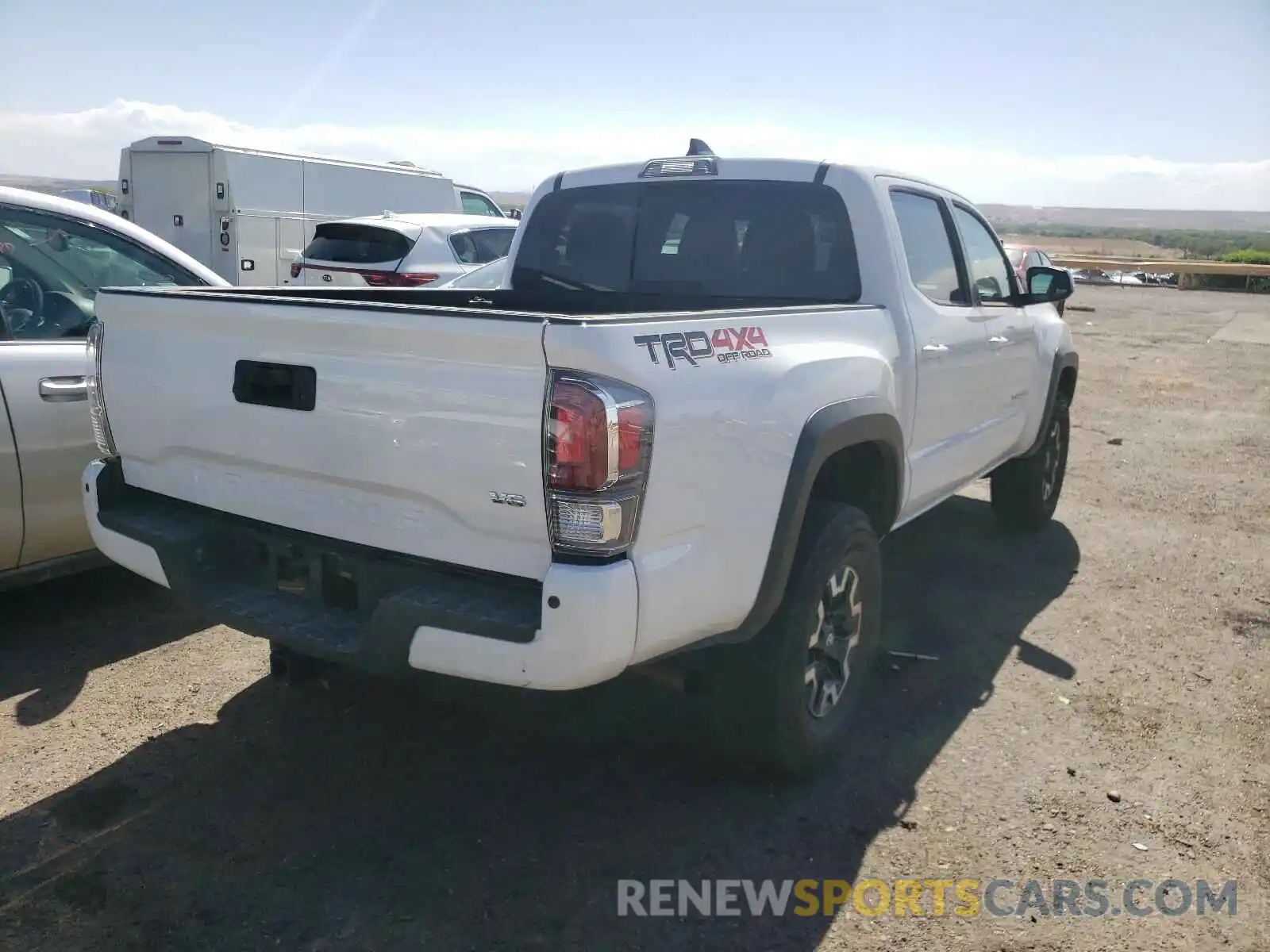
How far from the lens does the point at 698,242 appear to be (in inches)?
171

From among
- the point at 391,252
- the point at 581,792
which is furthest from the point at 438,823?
the point at 391,252

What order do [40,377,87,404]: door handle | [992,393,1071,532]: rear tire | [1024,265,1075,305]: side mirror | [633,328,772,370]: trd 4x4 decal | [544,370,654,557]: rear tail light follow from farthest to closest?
[992,393,1071,532]: rear tire < [1024,265,1075,305]: side mirror < [40,377,87,404]: door handle < [633,328,772,370]: trd 4x4 decal < [544,370,654,557]: rear tail light

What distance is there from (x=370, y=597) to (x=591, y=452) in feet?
2.75

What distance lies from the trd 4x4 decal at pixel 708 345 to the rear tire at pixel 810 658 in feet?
2.26

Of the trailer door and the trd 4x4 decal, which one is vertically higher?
the trailer door

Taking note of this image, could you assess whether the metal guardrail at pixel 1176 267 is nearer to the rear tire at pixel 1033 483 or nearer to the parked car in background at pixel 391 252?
the parked car in background at pixel 391 252

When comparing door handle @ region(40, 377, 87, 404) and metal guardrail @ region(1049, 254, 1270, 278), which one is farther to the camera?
metal guardrail @ region(1049, 254, 1270, 278)

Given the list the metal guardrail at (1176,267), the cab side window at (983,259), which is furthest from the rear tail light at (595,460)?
the metal guardrail at (1176,267)

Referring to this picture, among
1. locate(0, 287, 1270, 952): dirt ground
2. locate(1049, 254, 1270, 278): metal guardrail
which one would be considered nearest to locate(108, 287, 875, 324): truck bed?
→ locate(0, 287, 1270, 952): dirt ground

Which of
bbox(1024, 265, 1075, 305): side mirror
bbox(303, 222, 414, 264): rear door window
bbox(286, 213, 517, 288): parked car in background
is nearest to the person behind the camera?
bbox(1024, 265, 1075, 305): side mirror

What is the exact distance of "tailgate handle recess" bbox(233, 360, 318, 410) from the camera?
2895 mm

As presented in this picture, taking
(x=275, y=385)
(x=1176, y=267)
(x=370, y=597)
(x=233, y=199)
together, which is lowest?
(x=370, y=597)

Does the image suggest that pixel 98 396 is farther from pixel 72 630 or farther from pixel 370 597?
pixel 72 630

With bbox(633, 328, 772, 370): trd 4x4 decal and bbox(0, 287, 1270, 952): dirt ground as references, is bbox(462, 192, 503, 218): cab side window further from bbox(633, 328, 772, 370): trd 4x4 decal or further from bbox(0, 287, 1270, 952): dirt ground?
bbox(633, 328, 772, 370): trd 4x4 decal
